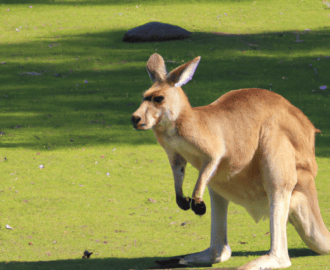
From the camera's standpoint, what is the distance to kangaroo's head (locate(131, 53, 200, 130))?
242cm

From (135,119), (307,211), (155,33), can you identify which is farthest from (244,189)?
(155,33)

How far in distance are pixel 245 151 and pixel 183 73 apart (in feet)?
2.03

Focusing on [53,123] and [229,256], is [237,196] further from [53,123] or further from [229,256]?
[53,123]

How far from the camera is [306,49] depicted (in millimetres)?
9914

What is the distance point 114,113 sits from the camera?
7.26m

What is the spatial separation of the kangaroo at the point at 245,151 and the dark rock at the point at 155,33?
7.63 metres

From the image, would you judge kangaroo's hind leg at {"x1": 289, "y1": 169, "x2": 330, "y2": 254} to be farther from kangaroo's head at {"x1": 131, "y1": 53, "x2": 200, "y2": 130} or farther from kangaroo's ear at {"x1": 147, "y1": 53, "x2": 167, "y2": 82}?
kangaroo's ear at {"x1": 147, "y1": 53, "x2": 167, "y2": 82}

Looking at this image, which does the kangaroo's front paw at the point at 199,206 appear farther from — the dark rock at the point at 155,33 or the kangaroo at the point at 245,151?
the dark rock at the point at 155,33

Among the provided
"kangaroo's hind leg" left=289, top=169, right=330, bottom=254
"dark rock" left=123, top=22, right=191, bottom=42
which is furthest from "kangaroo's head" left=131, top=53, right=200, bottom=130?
"dark rock" left=123, top=22, right=191, bottom=42

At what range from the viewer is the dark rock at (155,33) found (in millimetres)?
10414

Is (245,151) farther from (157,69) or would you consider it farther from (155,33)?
(155,33)

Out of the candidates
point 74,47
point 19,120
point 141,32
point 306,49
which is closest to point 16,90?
point 19,120

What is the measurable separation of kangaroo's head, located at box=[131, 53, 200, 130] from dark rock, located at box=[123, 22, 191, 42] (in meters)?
7.98

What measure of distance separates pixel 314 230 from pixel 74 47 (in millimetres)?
8164
